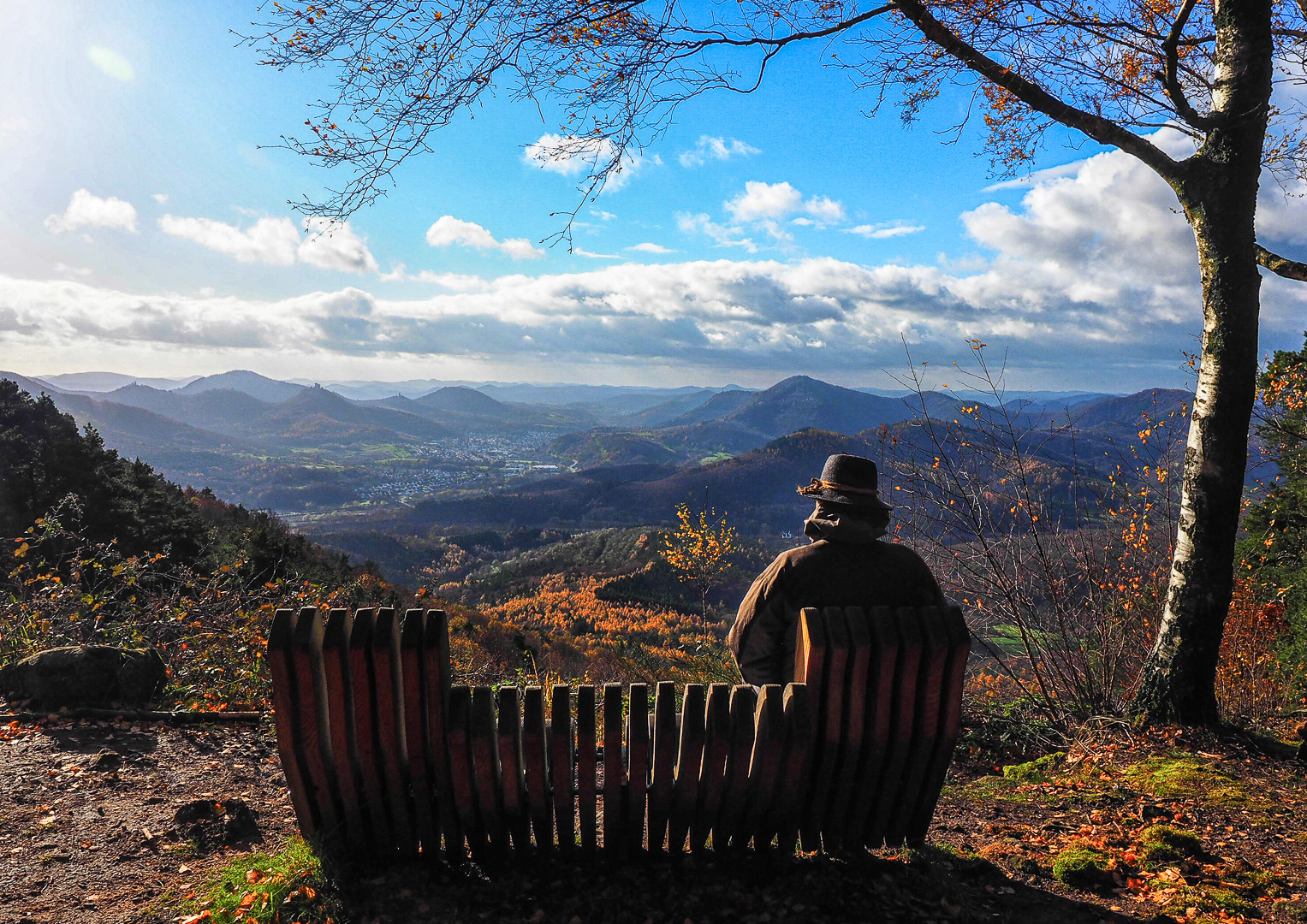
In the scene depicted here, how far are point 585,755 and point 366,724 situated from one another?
0.97 metres

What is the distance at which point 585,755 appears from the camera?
2.81 metres

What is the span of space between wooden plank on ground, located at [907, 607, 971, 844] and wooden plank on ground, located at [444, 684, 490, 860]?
2101 millimetres

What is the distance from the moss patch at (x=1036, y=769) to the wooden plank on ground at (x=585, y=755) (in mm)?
3447

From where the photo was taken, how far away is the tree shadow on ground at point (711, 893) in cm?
268

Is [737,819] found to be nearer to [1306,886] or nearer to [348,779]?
[348,779]

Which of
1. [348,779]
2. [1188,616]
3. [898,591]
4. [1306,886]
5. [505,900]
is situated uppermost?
[898,591]

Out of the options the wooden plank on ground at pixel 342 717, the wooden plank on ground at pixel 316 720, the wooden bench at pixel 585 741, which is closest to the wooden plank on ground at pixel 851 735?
the wooden bench at pixel 585 741

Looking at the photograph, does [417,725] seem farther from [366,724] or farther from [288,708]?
[288,708]

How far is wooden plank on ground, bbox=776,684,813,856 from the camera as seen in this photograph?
2.82 metres

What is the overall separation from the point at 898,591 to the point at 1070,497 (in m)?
4.30

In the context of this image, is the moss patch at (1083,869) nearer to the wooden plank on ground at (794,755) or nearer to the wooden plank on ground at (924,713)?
the wooden plank on ground at (924,713)

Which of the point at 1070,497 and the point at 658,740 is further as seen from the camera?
the point at 1070,497

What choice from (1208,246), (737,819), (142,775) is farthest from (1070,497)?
(142,775)

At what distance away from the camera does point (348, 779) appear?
2.90m
